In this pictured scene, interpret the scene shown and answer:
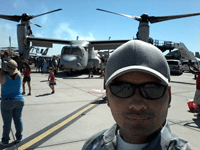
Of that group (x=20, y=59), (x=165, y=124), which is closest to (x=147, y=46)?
(x=165, y=124)

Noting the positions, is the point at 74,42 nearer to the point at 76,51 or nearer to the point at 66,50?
the point at 66,50

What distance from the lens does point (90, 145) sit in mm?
1037

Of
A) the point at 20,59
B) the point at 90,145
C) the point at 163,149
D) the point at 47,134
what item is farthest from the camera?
the point at 20,59

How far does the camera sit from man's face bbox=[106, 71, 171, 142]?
0.84m

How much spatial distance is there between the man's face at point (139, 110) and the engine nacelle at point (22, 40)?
1748 centimetres

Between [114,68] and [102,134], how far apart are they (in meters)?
0.45

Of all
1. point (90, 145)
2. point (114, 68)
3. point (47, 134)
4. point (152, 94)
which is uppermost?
point (114, 68)

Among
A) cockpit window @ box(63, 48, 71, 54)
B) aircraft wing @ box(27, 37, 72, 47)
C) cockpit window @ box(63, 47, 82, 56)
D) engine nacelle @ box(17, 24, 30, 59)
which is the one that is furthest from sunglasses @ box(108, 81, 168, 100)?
engine nacelle @ box(17, 24, 30, 59)

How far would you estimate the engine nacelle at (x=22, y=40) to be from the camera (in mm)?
16078

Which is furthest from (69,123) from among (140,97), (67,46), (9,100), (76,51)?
(67,46)

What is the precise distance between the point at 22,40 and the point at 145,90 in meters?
17.8

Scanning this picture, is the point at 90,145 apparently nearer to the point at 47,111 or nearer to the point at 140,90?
the point at 140,90

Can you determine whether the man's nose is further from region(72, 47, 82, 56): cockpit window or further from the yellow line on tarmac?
region(72, 47, 82, 56): cockpit window

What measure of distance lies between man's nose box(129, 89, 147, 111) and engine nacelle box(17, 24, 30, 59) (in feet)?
57.5
